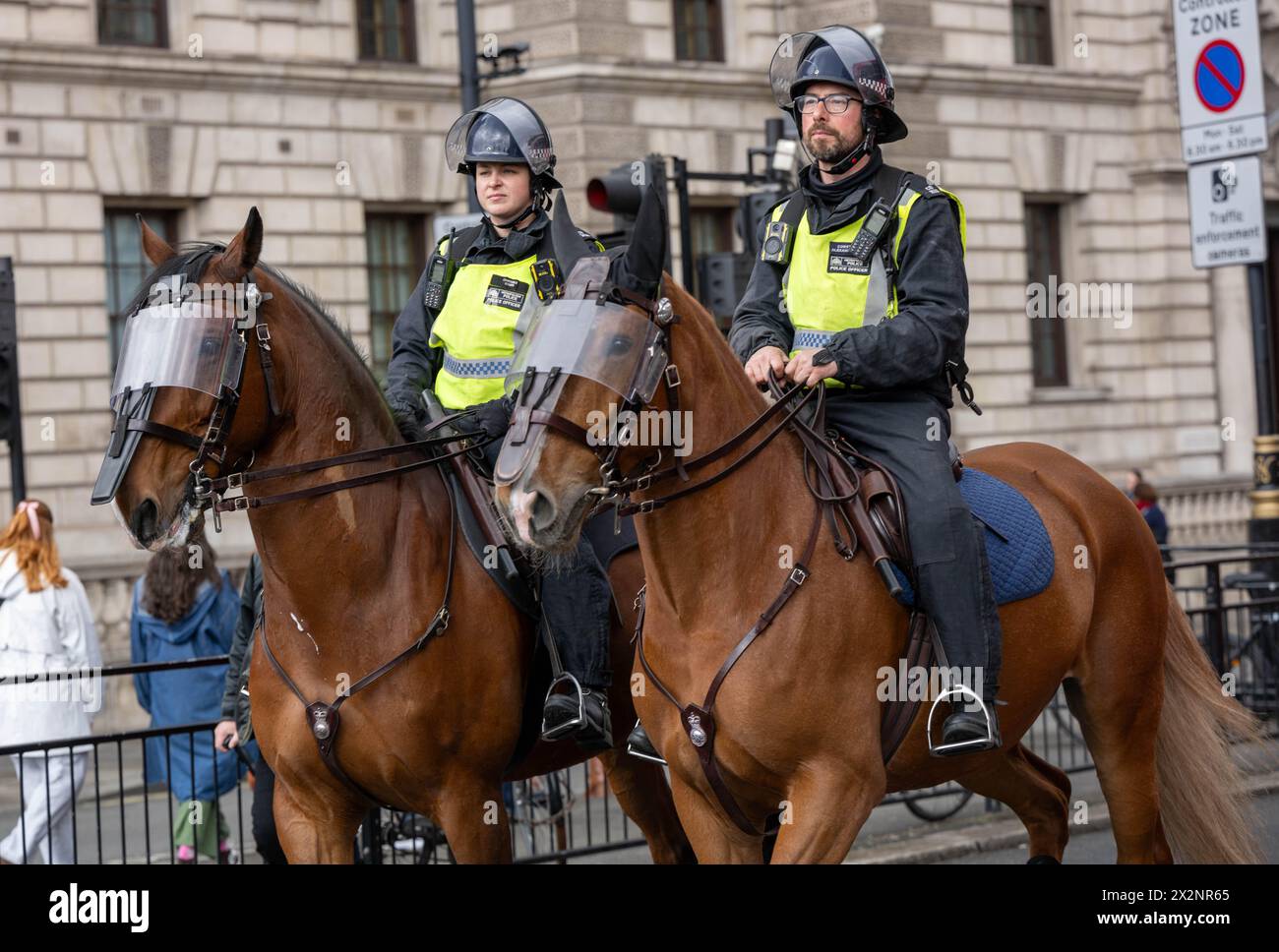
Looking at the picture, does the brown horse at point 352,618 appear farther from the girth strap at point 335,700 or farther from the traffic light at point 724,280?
the traffic light at point 724,280

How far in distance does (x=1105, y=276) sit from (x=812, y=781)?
26.3 m

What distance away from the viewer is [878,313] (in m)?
5.81

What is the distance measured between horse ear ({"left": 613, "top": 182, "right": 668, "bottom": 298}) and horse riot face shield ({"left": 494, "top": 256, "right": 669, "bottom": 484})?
3.0 inches

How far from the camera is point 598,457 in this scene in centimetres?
481

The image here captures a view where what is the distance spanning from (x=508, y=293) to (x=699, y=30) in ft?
67.8

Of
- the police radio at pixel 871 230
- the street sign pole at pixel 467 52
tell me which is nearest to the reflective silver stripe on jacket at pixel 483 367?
the police radio at pixel 871 230

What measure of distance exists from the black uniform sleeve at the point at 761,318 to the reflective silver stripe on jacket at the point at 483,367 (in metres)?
0.86

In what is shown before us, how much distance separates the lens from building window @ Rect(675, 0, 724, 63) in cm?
2605

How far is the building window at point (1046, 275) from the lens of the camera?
29781mm

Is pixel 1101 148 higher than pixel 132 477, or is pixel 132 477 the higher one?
pixel 1101 148

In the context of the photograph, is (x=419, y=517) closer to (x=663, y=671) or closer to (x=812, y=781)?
(x=663, y=671)
